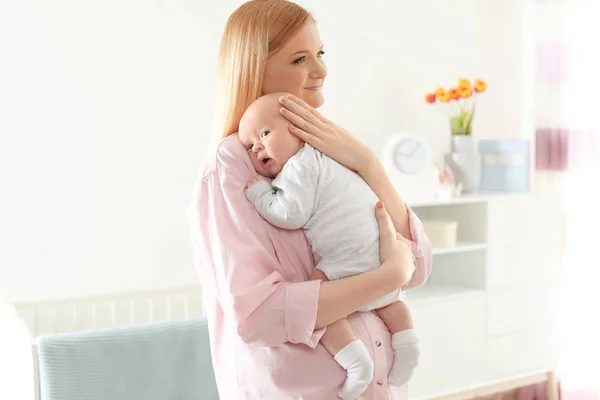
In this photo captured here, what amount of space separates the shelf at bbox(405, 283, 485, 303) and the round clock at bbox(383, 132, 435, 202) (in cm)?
35

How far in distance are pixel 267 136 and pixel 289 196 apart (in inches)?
4.1

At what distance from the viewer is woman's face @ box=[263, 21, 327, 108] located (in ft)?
4.25

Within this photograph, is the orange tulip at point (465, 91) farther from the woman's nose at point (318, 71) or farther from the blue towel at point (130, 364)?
the woman's nose at point (318, 71)

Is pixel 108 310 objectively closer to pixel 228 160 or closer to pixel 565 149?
pixel 228 160

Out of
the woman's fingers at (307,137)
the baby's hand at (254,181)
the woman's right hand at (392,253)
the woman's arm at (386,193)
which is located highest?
the woman's fingers at (307,137)

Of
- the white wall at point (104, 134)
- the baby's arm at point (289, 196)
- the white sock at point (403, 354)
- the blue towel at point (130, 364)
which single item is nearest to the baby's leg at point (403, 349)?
the white sock at point (403, 354)

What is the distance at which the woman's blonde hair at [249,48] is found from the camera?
4.19ft

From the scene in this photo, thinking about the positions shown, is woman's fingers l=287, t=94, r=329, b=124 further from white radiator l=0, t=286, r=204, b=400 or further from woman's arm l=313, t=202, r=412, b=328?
white radiator l=0, t=286, r=204, b=400

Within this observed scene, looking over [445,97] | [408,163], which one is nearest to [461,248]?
[408,163]

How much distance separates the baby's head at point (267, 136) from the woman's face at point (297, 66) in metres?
0.03

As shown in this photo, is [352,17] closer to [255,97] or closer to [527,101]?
[527,101]

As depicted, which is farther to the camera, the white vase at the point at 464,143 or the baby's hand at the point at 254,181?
the white vase at the point at 464,143

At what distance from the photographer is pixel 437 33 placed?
331 cm

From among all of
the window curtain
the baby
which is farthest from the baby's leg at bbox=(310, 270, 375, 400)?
the window curtain
